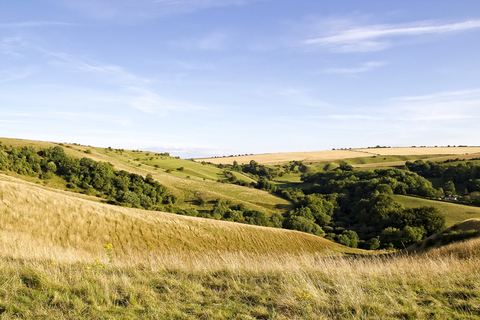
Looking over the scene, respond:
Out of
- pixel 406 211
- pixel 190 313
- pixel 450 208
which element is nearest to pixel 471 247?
pixel 190 313

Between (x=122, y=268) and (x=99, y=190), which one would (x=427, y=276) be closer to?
(x=122, y=268)

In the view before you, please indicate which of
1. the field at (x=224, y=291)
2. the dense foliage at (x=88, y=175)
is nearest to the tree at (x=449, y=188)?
the dense foliage at (x=88, y=175)

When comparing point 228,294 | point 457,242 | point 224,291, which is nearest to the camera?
point 228,294

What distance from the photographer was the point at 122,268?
9164 mm

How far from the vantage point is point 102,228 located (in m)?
24.8

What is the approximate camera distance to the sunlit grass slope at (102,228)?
21.3 metres

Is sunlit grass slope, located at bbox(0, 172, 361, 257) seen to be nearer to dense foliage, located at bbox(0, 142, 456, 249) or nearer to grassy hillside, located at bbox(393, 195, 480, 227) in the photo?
dense foliage, located at bbox(0, 142, 456, 249)

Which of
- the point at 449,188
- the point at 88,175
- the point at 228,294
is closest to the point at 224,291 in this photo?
the point at 228,294

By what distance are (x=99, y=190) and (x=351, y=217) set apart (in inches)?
3377

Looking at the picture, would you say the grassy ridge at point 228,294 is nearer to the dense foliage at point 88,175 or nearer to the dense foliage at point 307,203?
the dense foliage at point 307,203

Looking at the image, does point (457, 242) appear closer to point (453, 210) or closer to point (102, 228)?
point (102, 228)

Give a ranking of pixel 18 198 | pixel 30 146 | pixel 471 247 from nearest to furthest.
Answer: pixel 471 247 → pixel 18 198 → pixel 30 146

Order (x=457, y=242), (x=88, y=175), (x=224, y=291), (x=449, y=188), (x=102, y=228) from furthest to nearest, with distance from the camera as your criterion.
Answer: (x=449, y=188) < (x=88, y=175) < (x=102, y=228) < (x=457, y=242) < (x=224, y=291)

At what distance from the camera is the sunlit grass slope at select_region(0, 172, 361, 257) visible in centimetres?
2130
